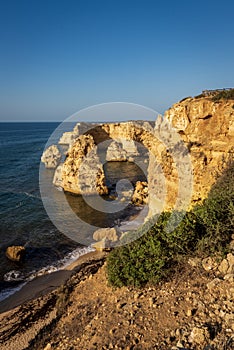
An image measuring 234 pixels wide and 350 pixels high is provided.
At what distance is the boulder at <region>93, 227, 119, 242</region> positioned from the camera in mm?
18562

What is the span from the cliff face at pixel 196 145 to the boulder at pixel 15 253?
10.3 meters

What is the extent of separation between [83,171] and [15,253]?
15891 mm

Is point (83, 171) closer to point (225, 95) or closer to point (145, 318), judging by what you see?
point (225, 95)

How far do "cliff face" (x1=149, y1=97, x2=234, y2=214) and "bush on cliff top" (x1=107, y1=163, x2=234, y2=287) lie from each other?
3444 mm

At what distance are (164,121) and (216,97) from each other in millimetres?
3007

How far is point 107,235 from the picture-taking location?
1891 centimetres

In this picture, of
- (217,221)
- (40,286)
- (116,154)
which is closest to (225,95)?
(217,221)

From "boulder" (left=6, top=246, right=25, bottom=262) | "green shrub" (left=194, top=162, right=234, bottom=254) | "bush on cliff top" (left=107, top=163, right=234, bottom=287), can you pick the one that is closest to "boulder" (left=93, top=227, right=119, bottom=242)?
"boulder" (left=6, top=246, right=25, bottom=262)

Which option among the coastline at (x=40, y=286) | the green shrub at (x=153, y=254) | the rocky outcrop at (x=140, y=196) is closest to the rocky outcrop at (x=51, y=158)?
the rocky outcrop at (x=140, y=196)

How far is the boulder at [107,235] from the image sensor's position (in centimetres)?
1856

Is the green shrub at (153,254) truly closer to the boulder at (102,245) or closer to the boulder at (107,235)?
the boulder at (102,245)

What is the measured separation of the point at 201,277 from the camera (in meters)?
7.24

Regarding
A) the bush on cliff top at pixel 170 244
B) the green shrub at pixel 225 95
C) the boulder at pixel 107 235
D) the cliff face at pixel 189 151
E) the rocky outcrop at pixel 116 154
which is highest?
the green shrub at pixel 225 95

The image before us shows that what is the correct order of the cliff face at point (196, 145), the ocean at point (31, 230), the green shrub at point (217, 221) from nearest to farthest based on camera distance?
the green shrub at point (217, 221) → the cliff face at point (196, 145) → the ocean at point (31, 230)
